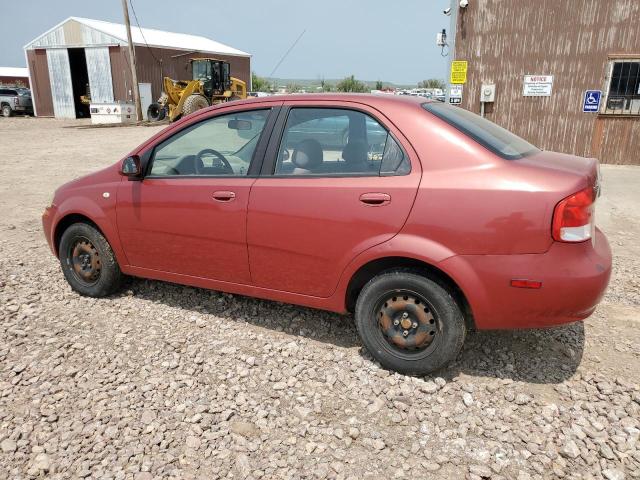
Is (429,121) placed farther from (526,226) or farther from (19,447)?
(19,447)

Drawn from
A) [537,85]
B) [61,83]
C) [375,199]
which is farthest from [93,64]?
[375,199]

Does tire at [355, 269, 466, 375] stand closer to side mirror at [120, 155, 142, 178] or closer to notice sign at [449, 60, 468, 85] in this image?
side mirror at [120, 155, 142, 178]

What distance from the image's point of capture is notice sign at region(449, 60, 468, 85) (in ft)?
39.2

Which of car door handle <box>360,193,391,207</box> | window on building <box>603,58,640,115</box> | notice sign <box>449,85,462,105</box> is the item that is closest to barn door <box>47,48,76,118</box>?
notice sign <box>449,85,462,105</box>

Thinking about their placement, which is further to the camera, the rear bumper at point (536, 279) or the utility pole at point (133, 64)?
the utility pole at point (133, 64)

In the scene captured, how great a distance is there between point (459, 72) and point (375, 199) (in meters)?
10.3

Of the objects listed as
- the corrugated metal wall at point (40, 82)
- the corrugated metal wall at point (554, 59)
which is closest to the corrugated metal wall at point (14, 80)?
the corrugated metal wall at point (40, 82)

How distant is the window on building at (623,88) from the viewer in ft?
35.6

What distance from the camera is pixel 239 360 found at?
132 inches

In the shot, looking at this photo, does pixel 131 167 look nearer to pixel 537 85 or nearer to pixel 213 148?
pixel 213 148

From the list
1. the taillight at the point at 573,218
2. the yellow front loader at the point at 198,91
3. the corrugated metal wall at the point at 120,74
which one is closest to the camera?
the taillight at the point at 573,218

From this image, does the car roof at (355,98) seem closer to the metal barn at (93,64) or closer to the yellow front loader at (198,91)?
the yellow front loader at (198,91)

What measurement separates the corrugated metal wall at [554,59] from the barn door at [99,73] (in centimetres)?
2373

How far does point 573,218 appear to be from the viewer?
2.62 meters
